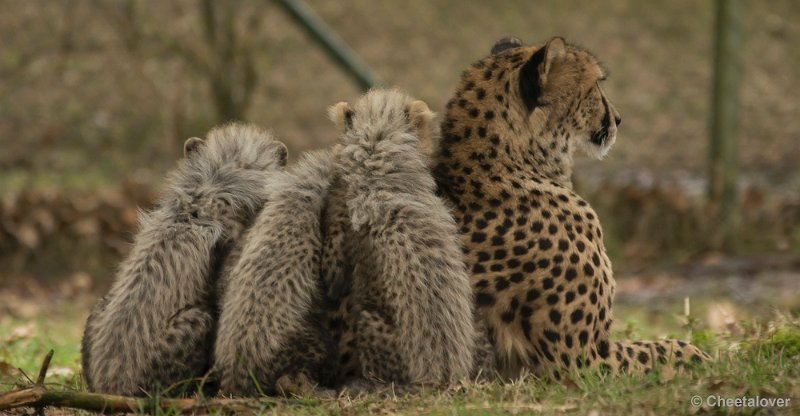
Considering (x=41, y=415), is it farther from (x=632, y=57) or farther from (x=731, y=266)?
(x=632, y=57)

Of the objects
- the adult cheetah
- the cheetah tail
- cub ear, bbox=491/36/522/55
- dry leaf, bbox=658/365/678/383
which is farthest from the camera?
cub ear, bbox=491/36/522/55

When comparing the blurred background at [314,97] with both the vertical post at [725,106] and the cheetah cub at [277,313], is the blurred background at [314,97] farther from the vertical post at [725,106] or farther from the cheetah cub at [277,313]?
the cheetah cub at [277,313]

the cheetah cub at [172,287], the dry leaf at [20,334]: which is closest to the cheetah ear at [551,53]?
the cheetah cub at [172,287]

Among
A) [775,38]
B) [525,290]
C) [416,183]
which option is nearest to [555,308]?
[525,290]

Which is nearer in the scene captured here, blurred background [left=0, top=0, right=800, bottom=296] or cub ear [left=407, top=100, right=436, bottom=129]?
cub ear [left=407, top=100, right=436, bottom=129]

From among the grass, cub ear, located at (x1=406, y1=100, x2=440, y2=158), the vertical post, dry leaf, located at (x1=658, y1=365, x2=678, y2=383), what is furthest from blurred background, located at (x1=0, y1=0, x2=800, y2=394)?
cub ear, located at (x1=406, y1=100, x2=440, y2=158)

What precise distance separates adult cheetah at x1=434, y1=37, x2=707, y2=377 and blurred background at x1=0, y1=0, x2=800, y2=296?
5.09 metres

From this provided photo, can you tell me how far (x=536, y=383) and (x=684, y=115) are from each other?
12.0m

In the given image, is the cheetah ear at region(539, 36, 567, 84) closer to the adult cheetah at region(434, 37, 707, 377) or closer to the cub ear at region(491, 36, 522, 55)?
the adult cheetah at region(434, 37, 707, 377)

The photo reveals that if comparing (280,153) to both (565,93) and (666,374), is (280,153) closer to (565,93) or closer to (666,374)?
(565,93)

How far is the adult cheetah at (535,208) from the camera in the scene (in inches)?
168

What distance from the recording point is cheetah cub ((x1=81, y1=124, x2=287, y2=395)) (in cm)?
422

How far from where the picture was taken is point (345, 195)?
4266 mm

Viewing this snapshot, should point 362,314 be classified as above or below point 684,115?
below
